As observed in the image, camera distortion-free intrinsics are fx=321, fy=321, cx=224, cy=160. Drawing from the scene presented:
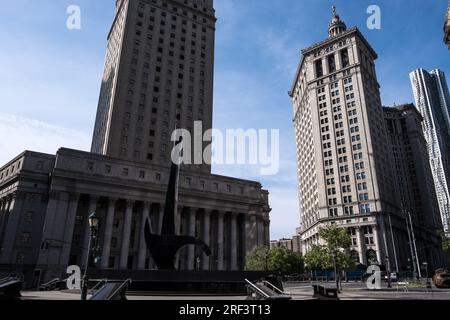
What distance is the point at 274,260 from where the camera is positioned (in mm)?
57875

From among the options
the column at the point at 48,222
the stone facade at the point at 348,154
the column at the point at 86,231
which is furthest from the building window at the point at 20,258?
the stone facade at the point at 348,154

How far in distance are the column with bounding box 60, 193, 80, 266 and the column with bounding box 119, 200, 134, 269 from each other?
8869 millimetres

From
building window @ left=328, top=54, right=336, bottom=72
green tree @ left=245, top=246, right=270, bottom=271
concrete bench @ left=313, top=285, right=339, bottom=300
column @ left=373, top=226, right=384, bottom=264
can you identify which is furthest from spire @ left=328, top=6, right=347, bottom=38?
concrete bench @ left=313, top=285, right=339, bottom=300

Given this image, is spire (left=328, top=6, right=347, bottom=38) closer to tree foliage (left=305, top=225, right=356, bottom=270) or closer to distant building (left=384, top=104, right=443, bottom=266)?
distant building (left=384, top=104, right=443, bottom=266)

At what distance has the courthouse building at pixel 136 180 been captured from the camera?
5634 centimetres

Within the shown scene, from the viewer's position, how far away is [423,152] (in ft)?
525

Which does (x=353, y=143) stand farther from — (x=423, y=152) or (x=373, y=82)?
(x=423, y=152)

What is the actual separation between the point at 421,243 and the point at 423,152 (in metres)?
52.4

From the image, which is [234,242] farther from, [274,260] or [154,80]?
[154,80]

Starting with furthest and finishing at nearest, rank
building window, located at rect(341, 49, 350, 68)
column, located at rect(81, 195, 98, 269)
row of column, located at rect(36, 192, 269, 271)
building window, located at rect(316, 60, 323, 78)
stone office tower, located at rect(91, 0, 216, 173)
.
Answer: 1. building window, located at rect(316, 60, 323, 78)
2. building window, located at rect(341, 49, 350, 68)
3. stone office tower, located at rect(91, 0, 216, 173)
4. column, located at rect(81, 195, 98, 269)
5. row of column, located at rect(36, 192, 269, 271)

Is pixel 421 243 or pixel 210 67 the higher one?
pixel 210 67

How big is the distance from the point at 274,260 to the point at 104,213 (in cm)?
3348

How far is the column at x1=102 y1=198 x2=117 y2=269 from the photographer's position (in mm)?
56500
